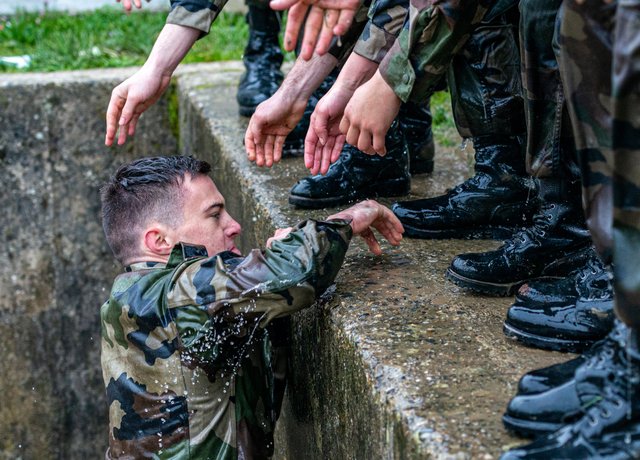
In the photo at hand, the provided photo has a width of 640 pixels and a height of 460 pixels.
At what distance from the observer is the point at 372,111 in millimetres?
2074

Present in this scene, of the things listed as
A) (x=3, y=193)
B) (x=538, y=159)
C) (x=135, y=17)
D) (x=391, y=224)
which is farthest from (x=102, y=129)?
(x=538, y=159)

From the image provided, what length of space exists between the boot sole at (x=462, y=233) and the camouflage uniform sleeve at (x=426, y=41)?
0.53 m

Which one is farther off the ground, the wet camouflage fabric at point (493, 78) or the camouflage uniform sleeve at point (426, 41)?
the camouflage uniform sleeve at point (426, 41)

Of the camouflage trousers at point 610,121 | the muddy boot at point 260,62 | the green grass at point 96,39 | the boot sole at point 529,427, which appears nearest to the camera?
the camouflage trousers at point 610,121

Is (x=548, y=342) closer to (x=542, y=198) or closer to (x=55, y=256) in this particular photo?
(x=542, y=198)

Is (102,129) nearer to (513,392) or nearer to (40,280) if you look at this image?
(40,280)

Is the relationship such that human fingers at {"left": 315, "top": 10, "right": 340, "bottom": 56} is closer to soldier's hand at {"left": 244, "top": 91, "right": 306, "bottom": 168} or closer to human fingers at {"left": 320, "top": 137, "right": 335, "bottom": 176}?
human fingers at {"left": 320, "top": 137, "right": 335, "bottom": 176}

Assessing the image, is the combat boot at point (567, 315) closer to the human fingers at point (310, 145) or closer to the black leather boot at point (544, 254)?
the black leather boot at point (544, 254)

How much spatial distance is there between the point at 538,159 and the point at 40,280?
353cm

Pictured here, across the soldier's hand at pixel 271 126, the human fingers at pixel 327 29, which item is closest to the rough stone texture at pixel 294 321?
the soldier's hand at pixel 271 126

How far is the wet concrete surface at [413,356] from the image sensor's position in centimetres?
146

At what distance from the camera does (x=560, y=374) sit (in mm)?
1450

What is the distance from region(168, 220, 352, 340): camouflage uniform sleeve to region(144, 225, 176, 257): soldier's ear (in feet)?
1.03

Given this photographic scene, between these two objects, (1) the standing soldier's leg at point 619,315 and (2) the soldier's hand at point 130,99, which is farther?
(2) the soldier's hand at point 130,99
